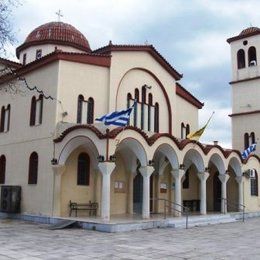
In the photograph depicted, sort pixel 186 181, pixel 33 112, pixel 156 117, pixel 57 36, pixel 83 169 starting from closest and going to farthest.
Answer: pixel 83 169, pixel 33 112, pixel 156 117, pixel 186 181, pixel 57 36

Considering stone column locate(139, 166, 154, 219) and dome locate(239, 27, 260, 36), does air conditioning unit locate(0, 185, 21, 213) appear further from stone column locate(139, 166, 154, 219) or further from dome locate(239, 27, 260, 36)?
dome locate(239, 27, 260, 36)

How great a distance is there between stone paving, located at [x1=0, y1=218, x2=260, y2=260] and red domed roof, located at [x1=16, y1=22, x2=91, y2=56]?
13249mm

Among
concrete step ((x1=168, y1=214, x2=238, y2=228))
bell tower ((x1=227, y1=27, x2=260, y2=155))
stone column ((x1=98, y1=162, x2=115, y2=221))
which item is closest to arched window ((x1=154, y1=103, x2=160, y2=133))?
concrete step ((x1=168, y1=214, x2=238, y2=228))

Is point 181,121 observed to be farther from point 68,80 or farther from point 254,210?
point 68,80

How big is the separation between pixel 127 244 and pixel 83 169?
7.66 metres

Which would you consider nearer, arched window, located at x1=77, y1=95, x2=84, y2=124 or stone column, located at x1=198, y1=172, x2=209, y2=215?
arched window, located at x1=77, y1=95, x2=84, y2=124

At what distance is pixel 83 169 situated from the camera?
19.8 m

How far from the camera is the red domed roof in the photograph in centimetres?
2661

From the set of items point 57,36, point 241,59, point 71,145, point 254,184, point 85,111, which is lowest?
point 254,184

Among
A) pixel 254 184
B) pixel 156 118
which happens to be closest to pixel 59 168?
pixel 156 118

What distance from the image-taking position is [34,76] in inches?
831

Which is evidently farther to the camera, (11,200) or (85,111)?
(11,200)

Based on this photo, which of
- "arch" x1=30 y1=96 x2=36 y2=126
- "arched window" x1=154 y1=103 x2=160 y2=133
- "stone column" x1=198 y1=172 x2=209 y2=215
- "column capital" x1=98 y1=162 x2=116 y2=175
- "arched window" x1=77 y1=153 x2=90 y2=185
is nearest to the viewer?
"column capital" x1=98 y1=162 x2=116 y2=175

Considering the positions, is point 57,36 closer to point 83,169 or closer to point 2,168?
point 2,168
